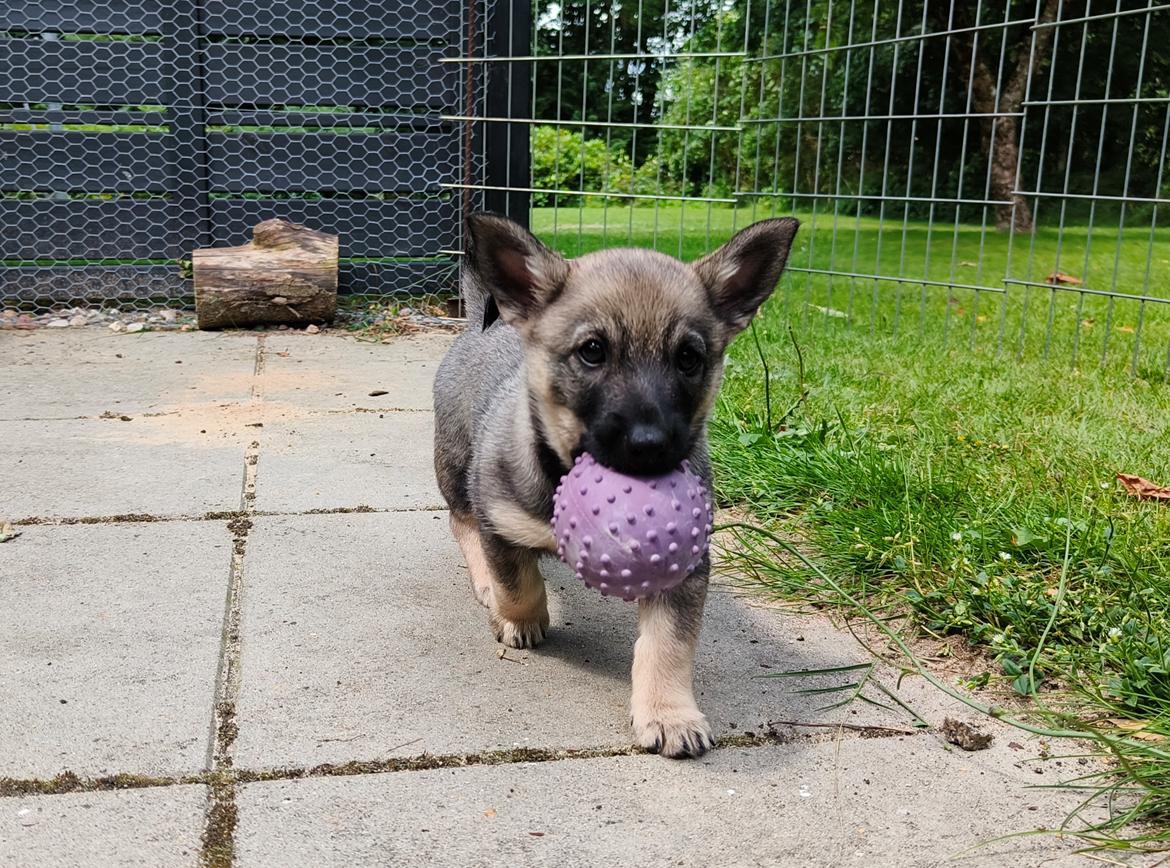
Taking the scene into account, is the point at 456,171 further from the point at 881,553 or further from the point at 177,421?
the point at 881,553

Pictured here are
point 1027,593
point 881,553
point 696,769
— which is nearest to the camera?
point 696,769

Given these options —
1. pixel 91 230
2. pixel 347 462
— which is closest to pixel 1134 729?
pixel 347 462

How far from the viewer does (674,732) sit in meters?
2.37

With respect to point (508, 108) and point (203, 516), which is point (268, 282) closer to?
point (508, 108)

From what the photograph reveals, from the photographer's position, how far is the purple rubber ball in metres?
2.30

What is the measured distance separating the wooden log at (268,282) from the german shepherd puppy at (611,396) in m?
4.34

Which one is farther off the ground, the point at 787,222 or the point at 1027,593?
the point at 787,222

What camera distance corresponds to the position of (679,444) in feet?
7.81

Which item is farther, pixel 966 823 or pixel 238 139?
pixel 238 139

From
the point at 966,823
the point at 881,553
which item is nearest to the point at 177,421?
the point at 881,553

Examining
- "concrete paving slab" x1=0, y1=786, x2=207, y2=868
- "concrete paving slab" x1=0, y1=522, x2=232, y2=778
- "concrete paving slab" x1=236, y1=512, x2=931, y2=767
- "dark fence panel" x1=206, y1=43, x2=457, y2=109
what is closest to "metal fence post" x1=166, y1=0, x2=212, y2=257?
"dark fence panel" x1=206, y1=43, x2=457, y2=109

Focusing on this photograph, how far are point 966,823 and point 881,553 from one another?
1.17 metres

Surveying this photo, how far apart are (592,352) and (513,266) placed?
15.5 inches

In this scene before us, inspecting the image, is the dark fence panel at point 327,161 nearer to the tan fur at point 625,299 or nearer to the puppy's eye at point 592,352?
the tan fur at point 625,299
